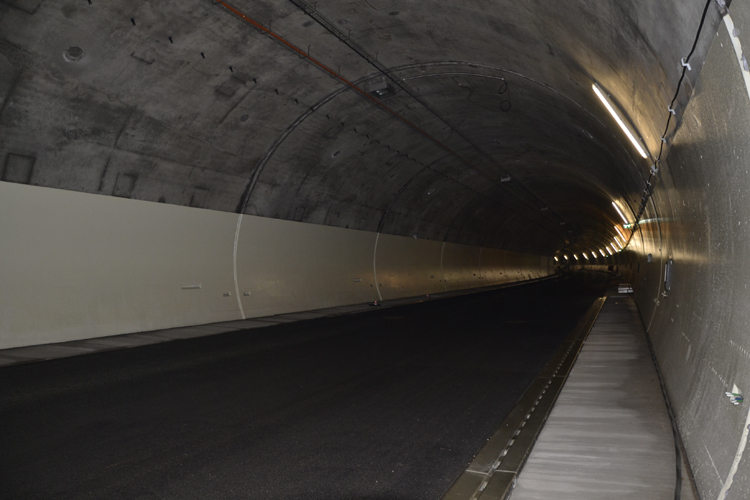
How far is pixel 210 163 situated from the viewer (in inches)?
602

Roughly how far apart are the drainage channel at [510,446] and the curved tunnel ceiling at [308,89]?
341 centimetres

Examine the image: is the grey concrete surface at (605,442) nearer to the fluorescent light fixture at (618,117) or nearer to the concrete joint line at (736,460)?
the concrete joint line at (736,460)

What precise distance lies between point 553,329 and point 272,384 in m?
8.30

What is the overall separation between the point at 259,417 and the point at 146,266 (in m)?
8.84

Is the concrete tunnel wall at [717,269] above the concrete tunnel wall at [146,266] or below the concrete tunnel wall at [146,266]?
above

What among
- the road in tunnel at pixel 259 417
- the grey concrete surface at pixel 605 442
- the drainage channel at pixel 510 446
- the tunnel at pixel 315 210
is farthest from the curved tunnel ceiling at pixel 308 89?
the road in tunnel at pixel 259 417

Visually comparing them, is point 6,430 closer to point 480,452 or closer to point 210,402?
point 210,402

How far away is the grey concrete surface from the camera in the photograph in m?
4.23

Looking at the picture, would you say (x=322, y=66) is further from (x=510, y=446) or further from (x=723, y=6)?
(x=723, y=6)

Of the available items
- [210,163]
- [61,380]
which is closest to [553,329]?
[210,163]

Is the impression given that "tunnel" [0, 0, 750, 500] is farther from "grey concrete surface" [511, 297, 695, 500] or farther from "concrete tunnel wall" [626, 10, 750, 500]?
"grey concrete surface" [511, 297, 695, 500]

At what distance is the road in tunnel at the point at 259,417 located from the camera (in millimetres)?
4613

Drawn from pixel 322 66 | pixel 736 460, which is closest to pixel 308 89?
pixel 322 66

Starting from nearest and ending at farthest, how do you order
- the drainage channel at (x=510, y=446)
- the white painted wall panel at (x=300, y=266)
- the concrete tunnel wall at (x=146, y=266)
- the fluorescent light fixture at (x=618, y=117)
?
the drainage channel at (x=510, y=446) < the fluorescent light fixture at (x=618, y=117) < the concrete tunnel wall at (x=146, y=266) < the white painted wall panel at (x=300, y=266)
